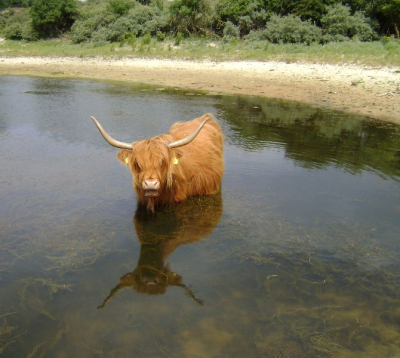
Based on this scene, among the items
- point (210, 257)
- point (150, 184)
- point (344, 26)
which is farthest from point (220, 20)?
point (210, 257)

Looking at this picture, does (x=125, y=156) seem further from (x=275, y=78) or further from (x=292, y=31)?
(x=292, y=31)

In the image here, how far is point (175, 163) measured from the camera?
447cm

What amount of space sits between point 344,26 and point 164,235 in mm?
18894

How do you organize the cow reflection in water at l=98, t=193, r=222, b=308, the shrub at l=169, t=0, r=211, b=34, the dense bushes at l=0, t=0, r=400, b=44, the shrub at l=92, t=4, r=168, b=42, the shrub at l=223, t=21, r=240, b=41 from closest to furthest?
the cow reflection in water at l=98, t=193, r=222, b=308
the dense bushes at l=0, t=0, r=400, b=44
the shrub at l=223, t=21, r=240, b=41
the shrub at l=169, t=0, r=211, b=34
the shrub at l=92, t=4, r=168, b=42

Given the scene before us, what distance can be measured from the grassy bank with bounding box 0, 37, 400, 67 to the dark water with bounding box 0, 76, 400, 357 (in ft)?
26.5

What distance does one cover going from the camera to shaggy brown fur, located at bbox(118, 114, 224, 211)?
423 cm

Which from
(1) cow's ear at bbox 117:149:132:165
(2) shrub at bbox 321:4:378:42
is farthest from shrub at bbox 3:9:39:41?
(1) cow's ear at bbox 117:149:132:165

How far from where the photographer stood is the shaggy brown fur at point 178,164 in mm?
4234

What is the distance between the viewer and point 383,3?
21.2m

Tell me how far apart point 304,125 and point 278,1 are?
53.7ft

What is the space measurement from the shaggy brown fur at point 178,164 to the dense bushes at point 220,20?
52.2 ft

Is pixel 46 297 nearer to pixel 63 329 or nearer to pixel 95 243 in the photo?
pixel 63 329

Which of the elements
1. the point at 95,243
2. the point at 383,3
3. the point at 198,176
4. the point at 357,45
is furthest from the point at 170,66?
the point at 95,243

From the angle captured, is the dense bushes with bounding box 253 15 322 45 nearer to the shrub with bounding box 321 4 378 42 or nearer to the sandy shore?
the shrub with bounding box 321 4 378 42
